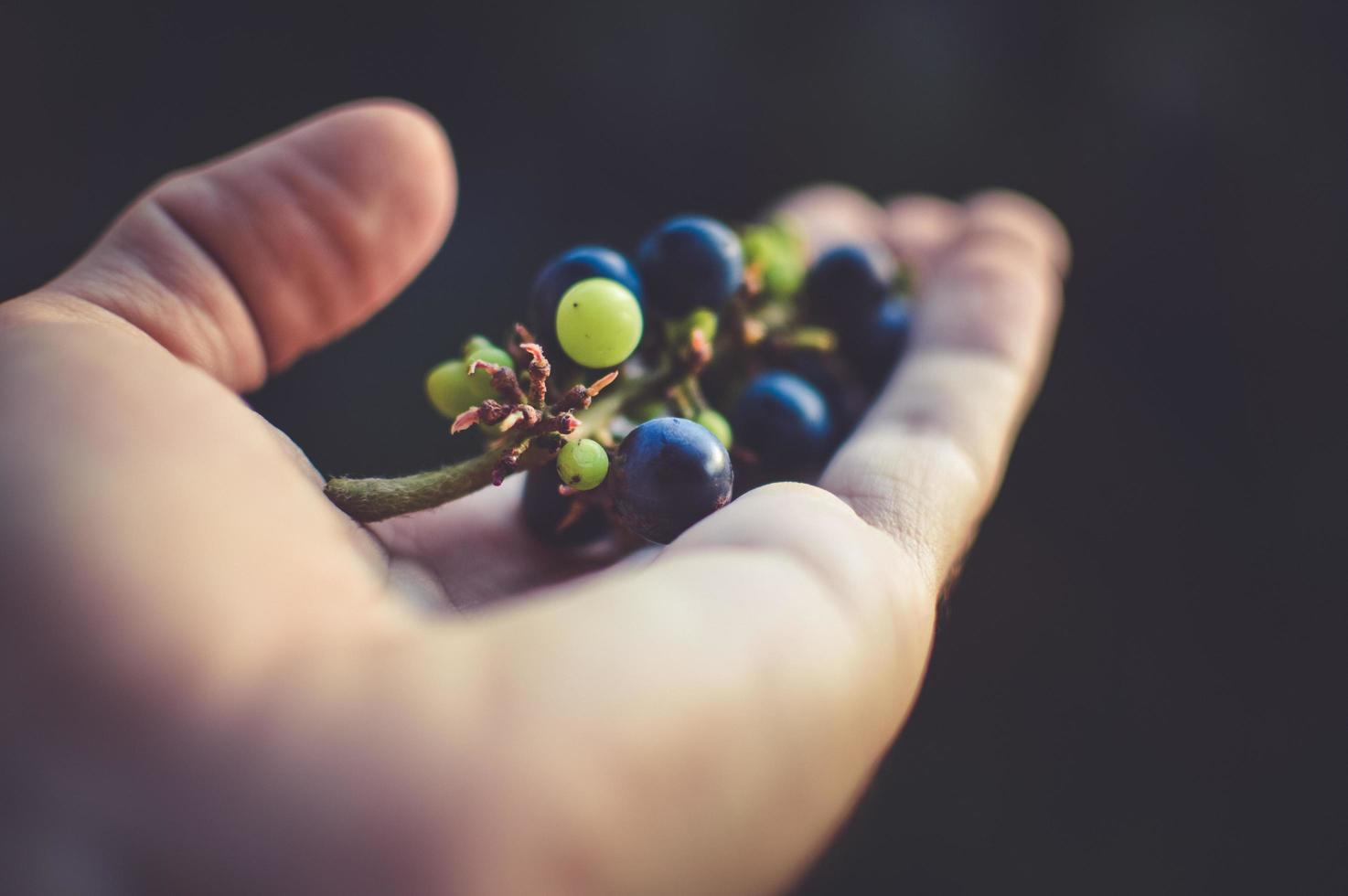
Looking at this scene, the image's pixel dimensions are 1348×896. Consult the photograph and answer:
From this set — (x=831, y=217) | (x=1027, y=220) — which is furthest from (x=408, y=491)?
(x=1027, y=220)

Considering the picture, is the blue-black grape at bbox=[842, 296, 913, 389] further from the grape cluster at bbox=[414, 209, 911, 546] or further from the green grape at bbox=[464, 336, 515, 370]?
the green grape at bbox=[464, 336, 515, 370]

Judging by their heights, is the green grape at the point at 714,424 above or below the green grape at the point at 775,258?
below

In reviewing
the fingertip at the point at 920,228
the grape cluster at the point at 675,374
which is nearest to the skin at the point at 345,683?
the grape cluster at the point at 675,374

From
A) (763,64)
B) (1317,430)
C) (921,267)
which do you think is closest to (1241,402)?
(1317,430)

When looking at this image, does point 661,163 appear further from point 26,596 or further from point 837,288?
point 26,596

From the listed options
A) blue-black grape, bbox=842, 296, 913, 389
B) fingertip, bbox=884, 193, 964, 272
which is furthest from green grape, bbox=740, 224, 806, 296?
fingertip, bbox=884, 193, 964, 272

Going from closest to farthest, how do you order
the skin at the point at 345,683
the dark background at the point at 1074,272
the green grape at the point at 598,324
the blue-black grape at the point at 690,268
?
the skin at the point at 345,683 < the green grape at the point at 598,324 < the blue-black grape at the point at 690,268 < the dark background at the point at 1074,272

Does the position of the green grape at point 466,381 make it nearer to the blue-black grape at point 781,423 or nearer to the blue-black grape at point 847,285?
the blue-black grape at point 781,423
